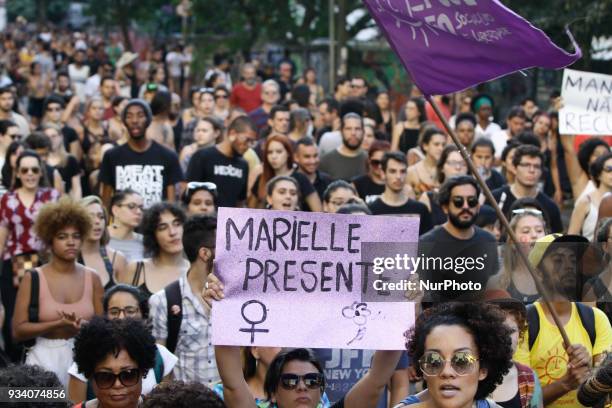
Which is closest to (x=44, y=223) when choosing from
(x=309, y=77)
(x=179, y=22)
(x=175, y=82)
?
(x=309, y=77)

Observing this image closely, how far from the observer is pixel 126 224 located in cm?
1024

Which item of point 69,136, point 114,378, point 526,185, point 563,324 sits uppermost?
point 69,136

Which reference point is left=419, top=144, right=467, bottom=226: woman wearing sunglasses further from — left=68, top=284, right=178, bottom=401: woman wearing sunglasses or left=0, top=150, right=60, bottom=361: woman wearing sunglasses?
left=68, top=284, right=178, bottom=401: woman wearing sunglasses

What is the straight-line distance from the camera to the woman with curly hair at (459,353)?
5.07 metres

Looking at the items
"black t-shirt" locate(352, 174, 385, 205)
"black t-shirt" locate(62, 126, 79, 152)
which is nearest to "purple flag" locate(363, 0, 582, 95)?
"black t-shirt" locate(352, 174, 385, 205)

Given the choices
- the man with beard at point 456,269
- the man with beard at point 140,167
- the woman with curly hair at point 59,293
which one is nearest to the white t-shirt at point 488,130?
the man with beard at point 140,167

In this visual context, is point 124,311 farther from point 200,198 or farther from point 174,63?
point 174,63

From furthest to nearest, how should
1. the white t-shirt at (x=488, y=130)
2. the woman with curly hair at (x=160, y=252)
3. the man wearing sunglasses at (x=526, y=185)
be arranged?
the white t-shirt at (x=488, y=130), the man wearing sunglasses at (x=526, y=185), the woman with curly hair at (x=160, y=252)

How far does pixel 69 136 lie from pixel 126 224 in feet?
19.4

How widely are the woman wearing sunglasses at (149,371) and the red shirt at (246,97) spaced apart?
43.0ft

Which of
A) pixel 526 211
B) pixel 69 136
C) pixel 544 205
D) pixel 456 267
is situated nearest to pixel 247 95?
pixel 69 136

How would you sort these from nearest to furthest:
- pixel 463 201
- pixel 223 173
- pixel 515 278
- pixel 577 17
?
1. pixel 515 278
2. pixel 463 201
3. pixel 223 173
4. pixel 577 17

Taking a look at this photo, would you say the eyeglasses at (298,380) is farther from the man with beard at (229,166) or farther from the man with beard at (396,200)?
the man with beard at (229,166)

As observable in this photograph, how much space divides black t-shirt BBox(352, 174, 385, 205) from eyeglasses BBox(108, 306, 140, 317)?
464cm
